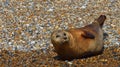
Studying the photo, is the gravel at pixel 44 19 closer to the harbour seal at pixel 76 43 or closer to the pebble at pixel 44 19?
the pebble at pixel 44 19

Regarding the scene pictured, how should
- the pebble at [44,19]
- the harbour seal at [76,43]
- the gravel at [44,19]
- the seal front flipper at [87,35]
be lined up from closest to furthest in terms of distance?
the harbour seal at [76,43], the seal front flipper at [87,35], the gravel at [44,19], the pebble at [44,19]

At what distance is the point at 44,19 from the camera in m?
9.09

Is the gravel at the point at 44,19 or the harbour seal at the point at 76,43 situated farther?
the gravel at the point at 44,19

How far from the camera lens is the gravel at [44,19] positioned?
759 centimetres

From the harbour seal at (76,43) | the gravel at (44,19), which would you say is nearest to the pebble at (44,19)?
the gravel at (44,19)

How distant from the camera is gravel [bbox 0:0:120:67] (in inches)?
299

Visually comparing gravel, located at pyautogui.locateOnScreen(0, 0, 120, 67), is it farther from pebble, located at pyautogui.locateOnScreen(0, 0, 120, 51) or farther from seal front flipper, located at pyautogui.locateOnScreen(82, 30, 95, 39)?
seal front flipper, located at pyautogui.locateOnScreen(82, 30, 95, 39)

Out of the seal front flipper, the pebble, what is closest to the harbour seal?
the seal front flipper

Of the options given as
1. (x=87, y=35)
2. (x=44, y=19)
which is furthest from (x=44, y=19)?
(x=87, y=35)

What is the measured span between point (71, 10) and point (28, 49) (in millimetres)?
2719

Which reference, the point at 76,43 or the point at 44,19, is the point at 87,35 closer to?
the point at 76,43

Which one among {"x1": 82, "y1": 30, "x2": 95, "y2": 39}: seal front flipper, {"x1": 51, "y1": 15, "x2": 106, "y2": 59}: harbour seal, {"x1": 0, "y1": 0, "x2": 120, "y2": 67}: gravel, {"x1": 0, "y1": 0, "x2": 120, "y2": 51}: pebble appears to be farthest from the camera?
{"x1": 0, "y1": 0, "x2": 120, "y2": 51}: pebble

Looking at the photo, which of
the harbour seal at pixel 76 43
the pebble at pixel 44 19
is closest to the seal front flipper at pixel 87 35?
the harbour seal at pixel 76 43

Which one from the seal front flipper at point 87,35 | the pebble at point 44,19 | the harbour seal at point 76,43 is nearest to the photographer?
the harbour seal at point 76,43
